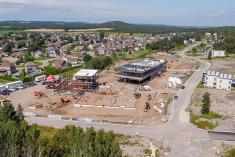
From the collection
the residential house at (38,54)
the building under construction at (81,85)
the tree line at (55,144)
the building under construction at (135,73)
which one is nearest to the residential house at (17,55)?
the residential house at (38,54)

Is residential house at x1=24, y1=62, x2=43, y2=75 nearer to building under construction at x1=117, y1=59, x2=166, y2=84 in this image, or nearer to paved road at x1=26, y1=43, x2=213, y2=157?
building under construction at x1=117, y1=59, x2=166, y2=84

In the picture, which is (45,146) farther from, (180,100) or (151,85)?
(151,85)

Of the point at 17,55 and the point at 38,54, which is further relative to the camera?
the point at 38,54

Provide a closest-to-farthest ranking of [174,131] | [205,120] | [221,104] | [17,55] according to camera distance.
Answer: [174,131] < [205,120] < [221,104] < [17,55]

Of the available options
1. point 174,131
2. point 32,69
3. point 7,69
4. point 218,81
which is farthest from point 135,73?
point 7,69

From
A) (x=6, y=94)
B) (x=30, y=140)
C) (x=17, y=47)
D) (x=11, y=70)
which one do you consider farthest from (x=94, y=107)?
(x=17, y=47)

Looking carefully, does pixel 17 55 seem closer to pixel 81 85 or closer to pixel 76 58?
pixel 76 58

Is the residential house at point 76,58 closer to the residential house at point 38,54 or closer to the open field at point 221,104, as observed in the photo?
the residential house at point 38,54
